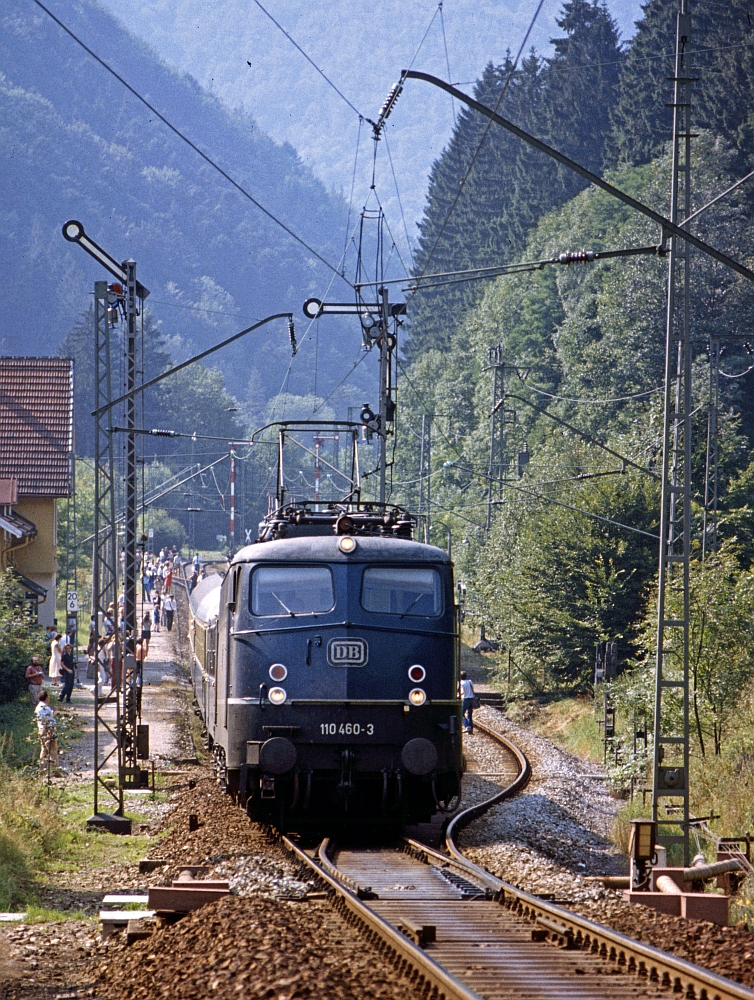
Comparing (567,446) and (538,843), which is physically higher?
(567,446)

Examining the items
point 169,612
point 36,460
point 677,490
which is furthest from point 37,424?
point 677,490

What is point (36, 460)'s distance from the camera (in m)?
39.6

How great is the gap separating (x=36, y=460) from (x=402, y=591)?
28694 mm

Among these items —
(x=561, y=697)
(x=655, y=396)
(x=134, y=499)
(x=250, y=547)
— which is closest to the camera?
(x=250, y=547)

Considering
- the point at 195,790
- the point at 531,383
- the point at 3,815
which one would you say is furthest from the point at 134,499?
the point at 531,383

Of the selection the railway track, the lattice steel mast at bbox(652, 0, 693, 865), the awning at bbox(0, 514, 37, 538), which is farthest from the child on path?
the awning at bbox(0, 514, 37, 538)

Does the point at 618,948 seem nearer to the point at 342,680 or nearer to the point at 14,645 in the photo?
the point at 342,680

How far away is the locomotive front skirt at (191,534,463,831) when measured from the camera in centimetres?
1246

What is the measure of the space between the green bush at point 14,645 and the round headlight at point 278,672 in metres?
15.7

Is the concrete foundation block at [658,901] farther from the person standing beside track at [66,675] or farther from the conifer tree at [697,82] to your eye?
the conifer tree at [697,82]

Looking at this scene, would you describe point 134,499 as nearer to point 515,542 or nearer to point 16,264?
point 515,542

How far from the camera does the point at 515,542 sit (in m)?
39.2

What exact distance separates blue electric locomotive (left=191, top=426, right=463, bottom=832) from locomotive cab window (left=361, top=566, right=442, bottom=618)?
0.04 feet

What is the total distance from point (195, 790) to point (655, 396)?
3786 cm
